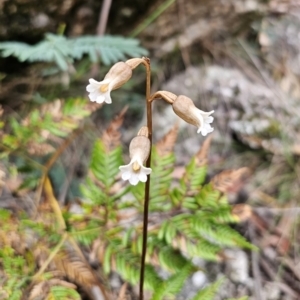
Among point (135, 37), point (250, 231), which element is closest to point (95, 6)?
point (135, 37)

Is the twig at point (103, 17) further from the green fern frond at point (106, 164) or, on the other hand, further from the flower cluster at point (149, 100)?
the flower cluster at point (149, 100)

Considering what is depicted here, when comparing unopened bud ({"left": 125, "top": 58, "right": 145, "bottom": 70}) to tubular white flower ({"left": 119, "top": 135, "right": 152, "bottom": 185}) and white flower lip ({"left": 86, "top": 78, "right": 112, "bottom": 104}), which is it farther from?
tubular white flower ({"left": 119, "top": 135, "right": 152, "bottom": 185})

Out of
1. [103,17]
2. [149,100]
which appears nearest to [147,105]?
[149,100]

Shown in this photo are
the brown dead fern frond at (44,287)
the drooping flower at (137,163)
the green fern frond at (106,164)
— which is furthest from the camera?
the green fern frond at (106,164)

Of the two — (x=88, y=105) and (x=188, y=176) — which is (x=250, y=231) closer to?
(x=188, y=176)

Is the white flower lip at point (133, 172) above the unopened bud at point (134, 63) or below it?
below

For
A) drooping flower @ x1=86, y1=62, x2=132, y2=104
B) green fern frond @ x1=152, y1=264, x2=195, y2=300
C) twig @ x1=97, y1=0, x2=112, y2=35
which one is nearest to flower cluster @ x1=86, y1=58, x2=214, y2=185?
drooping flower @ x1=86, y1=62, x2=132, y2=104

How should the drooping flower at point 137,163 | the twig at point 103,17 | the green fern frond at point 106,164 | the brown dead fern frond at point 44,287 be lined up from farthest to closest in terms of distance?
the twig at point 103,17, the green fern frond at point 106,164, the brown dead fern frond at point 44,287, the drooping flower at point 137,163

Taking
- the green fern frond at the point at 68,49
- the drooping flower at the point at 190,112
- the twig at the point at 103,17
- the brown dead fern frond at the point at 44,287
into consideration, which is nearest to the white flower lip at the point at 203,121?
the drooping flower at the point at 190,112

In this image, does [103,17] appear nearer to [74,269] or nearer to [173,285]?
[74,269]
